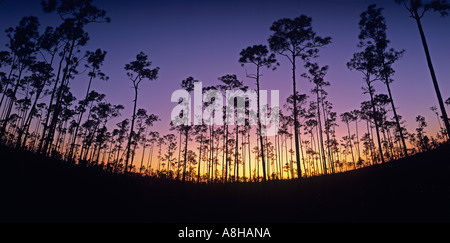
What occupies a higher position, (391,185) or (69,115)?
(69,115)

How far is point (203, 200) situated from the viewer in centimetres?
1247

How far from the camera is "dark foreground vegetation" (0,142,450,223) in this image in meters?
7.43

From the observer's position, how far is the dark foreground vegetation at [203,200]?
24.4 ft

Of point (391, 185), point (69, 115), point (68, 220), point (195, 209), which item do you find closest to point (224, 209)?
point (195, 209)

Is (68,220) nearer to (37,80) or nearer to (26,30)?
(26,30)

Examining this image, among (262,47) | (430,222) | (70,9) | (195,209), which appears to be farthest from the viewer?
(262,47)

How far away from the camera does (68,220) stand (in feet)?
22.9

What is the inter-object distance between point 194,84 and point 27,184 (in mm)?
20829

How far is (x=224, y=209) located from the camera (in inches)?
446
